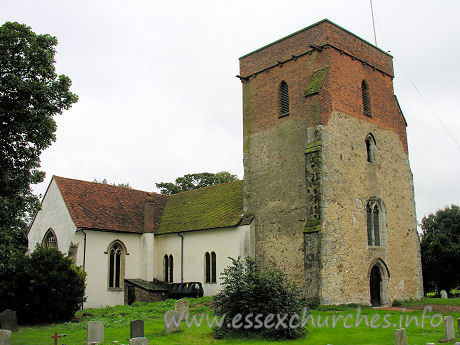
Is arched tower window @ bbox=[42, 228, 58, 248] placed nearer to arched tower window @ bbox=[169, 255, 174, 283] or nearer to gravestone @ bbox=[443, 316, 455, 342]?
arched tower window @ bbox=[169, 255, 174, 283]

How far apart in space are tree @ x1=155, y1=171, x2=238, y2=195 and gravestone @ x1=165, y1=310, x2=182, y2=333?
41893 mm

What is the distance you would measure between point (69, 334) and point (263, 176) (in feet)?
47.7

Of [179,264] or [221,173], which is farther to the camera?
[221,173]

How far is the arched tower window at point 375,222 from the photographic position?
27016 millimetres

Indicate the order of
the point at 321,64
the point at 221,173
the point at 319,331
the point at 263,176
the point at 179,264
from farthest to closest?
the point at 221,173, the point at 179,264, the point at 263,176, the point at 321,64, the point at 319,331

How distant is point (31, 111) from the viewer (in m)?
19.4

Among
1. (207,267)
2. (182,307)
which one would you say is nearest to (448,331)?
(182,307)

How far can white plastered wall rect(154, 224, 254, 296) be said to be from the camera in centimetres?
2841

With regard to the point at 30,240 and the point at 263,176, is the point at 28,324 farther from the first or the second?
the point at 263,176

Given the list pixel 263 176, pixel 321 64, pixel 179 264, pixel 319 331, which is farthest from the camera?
pixel 179 264

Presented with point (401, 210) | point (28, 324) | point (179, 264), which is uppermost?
point (401, 210)

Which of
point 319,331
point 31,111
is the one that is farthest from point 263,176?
point 31,111

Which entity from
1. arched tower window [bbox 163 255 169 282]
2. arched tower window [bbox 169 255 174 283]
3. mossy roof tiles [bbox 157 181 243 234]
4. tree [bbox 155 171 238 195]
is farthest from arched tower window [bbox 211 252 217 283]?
tree [bbox 155 171 238 195]

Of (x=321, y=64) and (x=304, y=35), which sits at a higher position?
(x=304, y=35)
